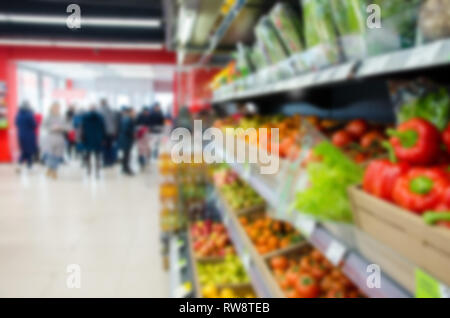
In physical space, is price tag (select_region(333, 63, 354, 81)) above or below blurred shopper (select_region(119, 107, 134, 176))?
above

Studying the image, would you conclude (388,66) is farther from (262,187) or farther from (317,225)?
(262,187)

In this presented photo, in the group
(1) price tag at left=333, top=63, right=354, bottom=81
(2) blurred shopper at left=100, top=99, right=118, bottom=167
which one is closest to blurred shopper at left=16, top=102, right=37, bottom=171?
(2) blurred shopper at left=100, top=99, right=118, bottom=167

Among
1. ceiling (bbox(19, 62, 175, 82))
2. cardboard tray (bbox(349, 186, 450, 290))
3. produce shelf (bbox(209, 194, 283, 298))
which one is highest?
ceiling (bbox(19, 62, 175, 82))

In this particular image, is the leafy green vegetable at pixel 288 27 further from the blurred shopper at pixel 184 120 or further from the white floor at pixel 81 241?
the blurred shopper at pixel 184 120

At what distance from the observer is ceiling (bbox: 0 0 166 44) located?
972 centimetres

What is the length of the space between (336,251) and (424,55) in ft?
1.77

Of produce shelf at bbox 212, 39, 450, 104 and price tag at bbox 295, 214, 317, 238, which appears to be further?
price tag at bbox 295, 214, 317, 238

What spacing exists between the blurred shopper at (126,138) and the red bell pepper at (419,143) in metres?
8.48

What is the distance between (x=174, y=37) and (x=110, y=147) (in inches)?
235

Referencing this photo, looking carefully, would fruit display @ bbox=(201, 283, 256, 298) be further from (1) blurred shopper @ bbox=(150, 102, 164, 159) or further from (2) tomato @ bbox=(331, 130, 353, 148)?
(1) blurred shopper @ bbox=(150, 102, 164, 159)

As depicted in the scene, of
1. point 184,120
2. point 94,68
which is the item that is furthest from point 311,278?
point 94,68

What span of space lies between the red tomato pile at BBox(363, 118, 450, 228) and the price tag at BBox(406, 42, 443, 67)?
0.17 m

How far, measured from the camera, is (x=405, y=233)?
78cm

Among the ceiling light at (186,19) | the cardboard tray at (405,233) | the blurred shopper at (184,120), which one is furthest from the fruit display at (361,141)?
the blurred shopper at (184,120)
